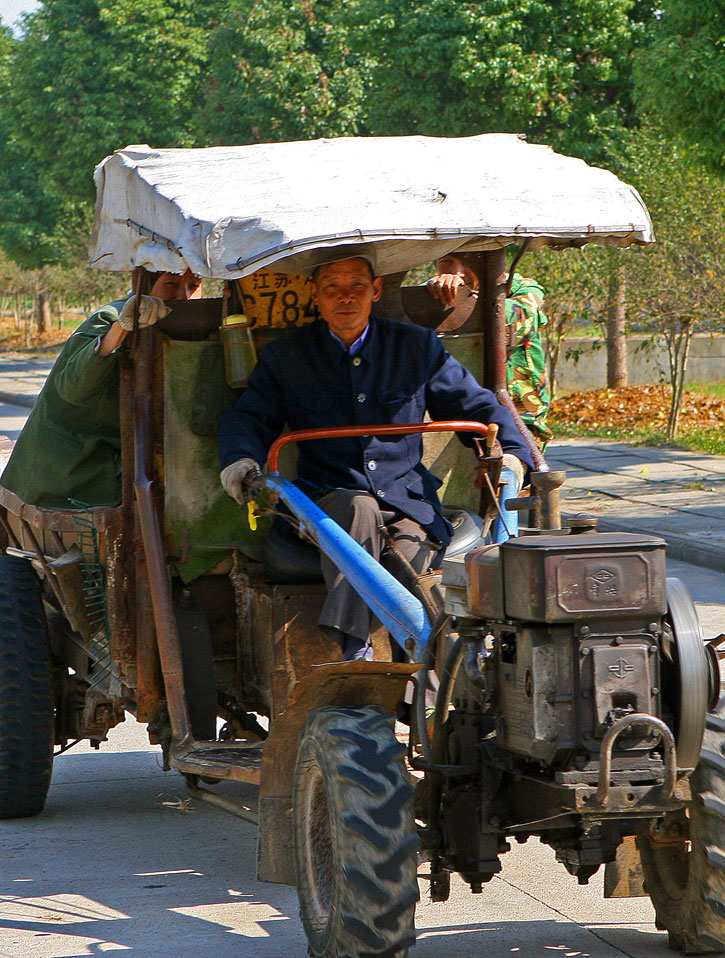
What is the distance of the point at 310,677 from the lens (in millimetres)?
3840

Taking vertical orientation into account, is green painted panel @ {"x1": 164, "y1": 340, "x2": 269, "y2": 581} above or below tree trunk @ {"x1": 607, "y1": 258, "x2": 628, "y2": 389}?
below

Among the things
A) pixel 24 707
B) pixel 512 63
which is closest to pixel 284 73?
pixel 512 63

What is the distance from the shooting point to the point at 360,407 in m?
4.91

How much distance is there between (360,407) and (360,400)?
0.08ft

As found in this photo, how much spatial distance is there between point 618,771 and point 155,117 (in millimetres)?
35870

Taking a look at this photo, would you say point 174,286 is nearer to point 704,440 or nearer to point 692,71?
point 692,71

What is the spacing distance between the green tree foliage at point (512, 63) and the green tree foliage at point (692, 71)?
30.6 feet

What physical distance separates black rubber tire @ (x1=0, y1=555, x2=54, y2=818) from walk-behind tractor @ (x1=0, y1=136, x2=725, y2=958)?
11mm

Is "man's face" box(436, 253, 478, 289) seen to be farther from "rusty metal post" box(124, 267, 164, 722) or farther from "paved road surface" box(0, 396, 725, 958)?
"paved road surface" box(0, 396, 725, 958)

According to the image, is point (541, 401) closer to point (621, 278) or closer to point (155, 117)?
point (621, 278)

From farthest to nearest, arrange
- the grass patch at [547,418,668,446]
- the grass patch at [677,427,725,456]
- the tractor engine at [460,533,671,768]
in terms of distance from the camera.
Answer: the grass patch at [547,418,668,446] → the grass patch at [677,427,725,456] → the tractor engine at [460,533,671,768]

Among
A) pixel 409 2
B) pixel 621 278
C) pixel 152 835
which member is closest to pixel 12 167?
pixel 409 2

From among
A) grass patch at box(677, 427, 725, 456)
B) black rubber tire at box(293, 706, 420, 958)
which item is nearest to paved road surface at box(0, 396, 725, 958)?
black rubber tire at box(293, 706, 420, 958)

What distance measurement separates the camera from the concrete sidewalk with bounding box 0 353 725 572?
11617 mm
